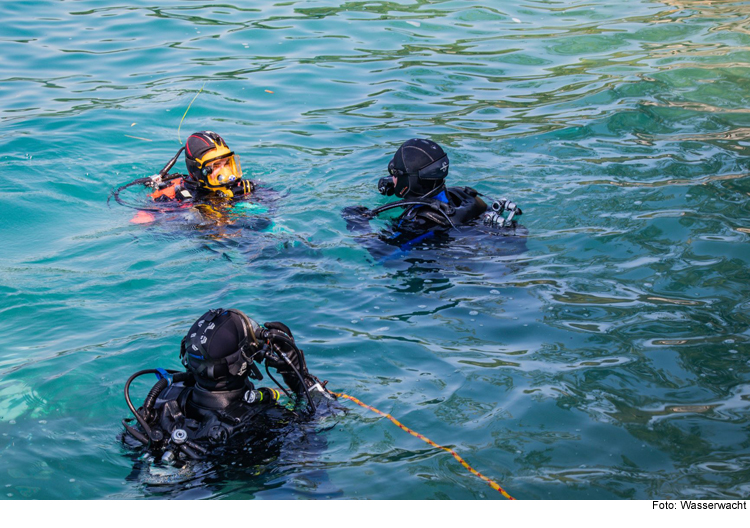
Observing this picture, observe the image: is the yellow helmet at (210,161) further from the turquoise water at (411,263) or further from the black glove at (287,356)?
the black glove at (287,356)

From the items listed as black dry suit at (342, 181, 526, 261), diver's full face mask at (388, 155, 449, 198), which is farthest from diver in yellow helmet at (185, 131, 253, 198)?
diver's full face mask at (388, 155, 449, 198)

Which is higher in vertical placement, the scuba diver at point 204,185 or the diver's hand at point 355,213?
the scuba diver at point 204,185

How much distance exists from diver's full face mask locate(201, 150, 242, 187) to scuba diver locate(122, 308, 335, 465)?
348cm

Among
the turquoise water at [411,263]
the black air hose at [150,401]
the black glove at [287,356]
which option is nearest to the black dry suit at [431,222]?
the turquoise water at [411,263]

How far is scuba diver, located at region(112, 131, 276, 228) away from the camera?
7199mm

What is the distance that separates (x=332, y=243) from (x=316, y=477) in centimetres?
335

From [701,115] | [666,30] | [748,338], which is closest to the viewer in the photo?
[748,338]

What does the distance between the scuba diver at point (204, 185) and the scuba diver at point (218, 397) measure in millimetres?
3337

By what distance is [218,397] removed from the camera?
392cm

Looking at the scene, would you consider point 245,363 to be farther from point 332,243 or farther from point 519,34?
point 519,34

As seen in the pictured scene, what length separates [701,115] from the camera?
9.14 m

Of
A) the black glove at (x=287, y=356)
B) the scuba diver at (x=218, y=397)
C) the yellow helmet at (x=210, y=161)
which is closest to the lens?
the scuba diver at (x=218, y=397)

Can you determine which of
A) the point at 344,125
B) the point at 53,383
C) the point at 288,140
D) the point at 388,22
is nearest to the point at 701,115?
the point at 344,125

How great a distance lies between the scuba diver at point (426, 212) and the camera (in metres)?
6.47
